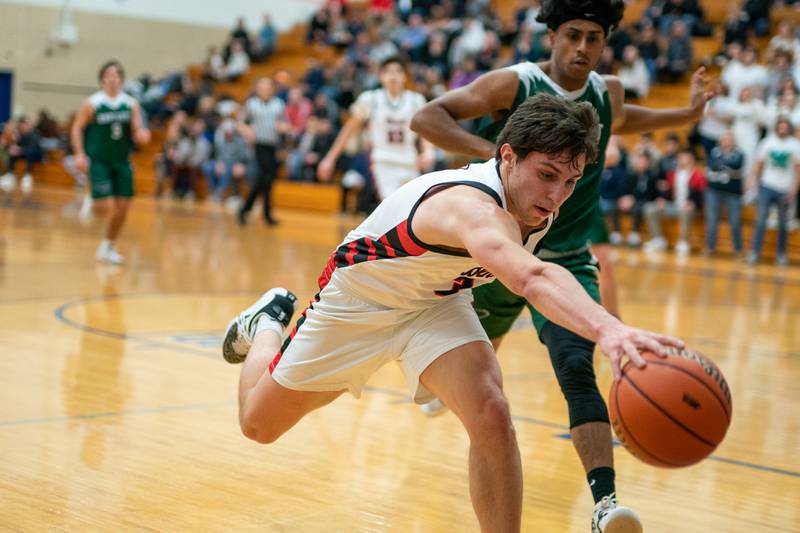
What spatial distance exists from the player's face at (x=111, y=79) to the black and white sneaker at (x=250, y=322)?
7.45m

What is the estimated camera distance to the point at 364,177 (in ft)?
67.1

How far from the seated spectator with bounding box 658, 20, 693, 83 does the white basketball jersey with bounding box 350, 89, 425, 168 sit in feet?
30.4

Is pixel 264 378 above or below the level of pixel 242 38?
below

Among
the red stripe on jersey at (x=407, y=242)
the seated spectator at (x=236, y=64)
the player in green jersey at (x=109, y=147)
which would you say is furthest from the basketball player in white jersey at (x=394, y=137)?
the seated spectator at (x=236, y=64)

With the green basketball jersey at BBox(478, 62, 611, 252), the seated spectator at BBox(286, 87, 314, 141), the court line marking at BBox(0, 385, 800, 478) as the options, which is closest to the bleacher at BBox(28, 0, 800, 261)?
the seated spectator at BBox(286, 87, 314, 141)

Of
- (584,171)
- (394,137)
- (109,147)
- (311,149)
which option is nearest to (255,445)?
(584,171)

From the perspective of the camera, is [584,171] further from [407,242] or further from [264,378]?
[264,378]

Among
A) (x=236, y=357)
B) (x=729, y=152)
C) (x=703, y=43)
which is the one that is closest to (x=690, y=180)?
(x=729, y=152)

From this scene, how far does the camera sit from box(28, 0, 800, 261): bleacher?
1766cm

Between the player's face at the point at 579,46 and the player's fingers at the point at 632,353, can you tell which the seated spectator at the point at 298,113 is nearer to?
the player's face at the point at 579,46

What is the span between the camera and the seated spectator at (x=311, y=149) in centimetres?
2180

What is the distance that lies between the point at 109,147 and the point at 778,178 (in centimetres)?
909

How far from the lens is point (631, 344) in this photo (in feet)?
8.66

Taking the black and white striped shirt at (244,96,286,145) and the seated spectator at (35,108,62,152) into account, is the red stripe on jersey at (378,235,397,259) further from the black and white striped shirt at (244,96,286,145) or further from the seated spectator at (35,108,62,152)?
the seated spectator at (35,108,62,152)
